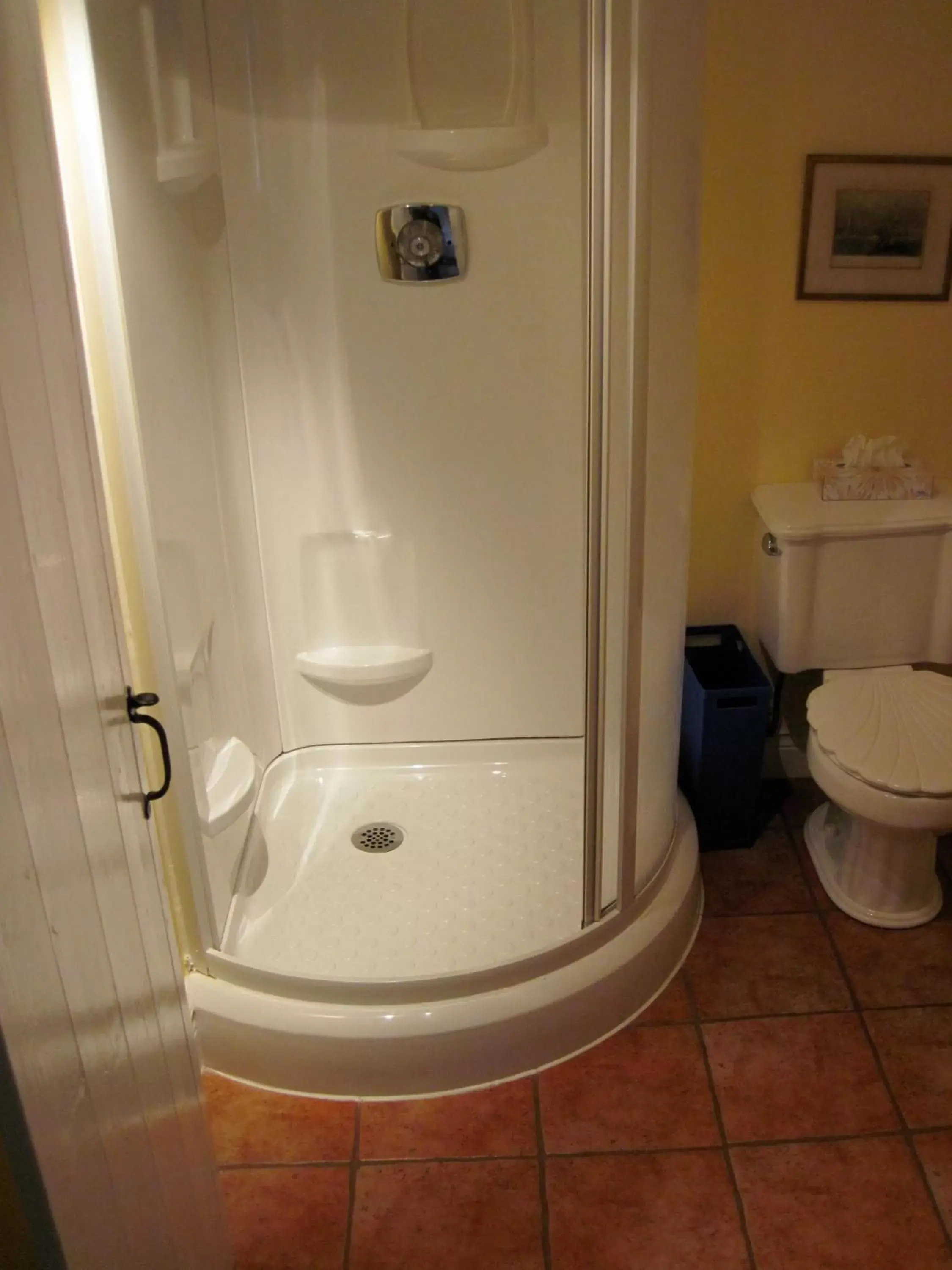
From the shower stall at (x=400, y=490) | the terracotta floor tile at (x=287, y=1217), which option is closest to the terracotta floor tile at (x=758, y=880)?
the shower stall at (x=400, y=490)

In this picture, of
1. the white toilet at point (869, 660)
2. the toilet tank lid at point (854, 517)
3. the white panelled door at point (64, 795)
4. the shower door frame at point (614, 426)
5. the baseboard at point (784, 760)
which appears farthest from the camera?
the baseboard at point (784, 760)

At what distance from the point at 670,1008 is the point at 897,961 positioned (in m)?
0.49

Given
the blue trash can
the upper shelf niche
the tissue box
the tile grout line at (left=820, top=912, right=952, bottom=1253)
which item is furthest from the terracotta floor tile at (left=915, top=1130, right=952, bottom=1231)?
the upper shelf niche

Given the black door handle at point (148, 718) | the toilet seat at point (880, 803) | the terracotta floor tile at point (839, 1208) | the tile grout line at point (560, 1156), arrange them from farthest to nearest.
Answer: the toilet seat at point (880, 803) < the tile grout line at point (560, 1156) < the terracotta floor tile at point (839, 1208) < the black door handle at point (148, 718)

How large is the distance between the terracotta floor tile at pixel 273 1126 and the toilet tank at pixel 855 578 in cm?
135

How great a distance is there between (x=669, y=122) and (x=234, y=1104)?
1.76 metres

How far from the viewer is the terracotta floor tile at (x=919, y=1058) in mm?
1715

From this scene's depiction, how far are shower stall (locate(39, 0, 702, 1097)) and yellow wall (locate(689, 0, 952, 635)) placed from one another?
30 cm

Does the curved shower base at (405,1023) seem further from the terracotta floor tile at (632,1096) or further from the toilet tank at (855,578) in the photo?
the toilet tank at (855,578)

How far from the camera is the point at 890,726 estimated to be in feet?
6.74

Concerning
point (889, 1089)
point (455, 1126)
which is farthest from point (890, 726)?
point (455, 1126)

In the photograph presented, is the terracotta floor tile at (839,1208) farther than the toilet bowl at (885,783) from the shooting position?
No

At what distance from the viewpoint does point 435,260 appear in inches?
83.8

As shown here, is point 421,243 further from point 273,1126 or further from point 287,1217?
point 287,1217
